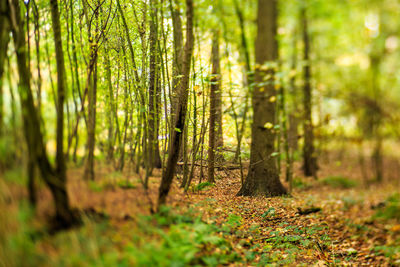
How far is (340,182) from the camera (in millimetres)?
7676

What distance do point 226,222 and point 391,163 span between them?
10.3 ft

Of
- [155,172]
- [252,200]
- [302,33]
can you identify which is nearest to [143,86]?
[155,172]

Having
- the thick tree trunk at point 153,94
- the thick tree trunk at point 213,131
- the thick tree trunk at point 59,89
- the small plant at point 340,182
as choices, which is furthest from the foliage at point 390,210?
the thick tree trunk at point 59,89

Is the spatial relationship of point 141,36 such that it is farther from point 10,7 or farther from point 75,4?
point 10,7

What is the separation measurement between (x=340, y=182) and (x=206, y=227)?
20.7 feet

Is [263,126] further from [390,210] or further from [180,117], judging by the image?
[390,210]

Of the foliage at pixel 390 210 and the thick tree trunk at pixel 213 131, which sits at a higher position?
the thick tree trunk at pixel 213 131

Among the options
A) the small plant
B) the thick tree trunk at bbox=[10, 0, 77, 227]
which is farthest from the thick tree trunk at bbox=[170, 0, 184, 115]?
the small plant

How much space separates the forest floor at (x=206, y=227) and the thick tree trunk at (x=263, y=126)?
0.24m

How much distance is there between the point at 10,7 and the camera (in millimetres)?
2361

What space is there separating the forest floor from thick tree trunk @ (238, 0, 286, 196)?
241 millimetres

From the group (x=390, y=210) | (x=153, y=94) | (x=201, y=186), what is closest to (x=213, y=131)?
(x=201, y=186)

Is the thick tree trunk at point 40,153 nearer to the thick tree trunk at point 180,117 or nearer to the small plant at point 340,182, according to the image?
the thick tree trunk at point 180,117

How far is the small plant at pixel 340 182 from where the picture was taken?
6.90m
